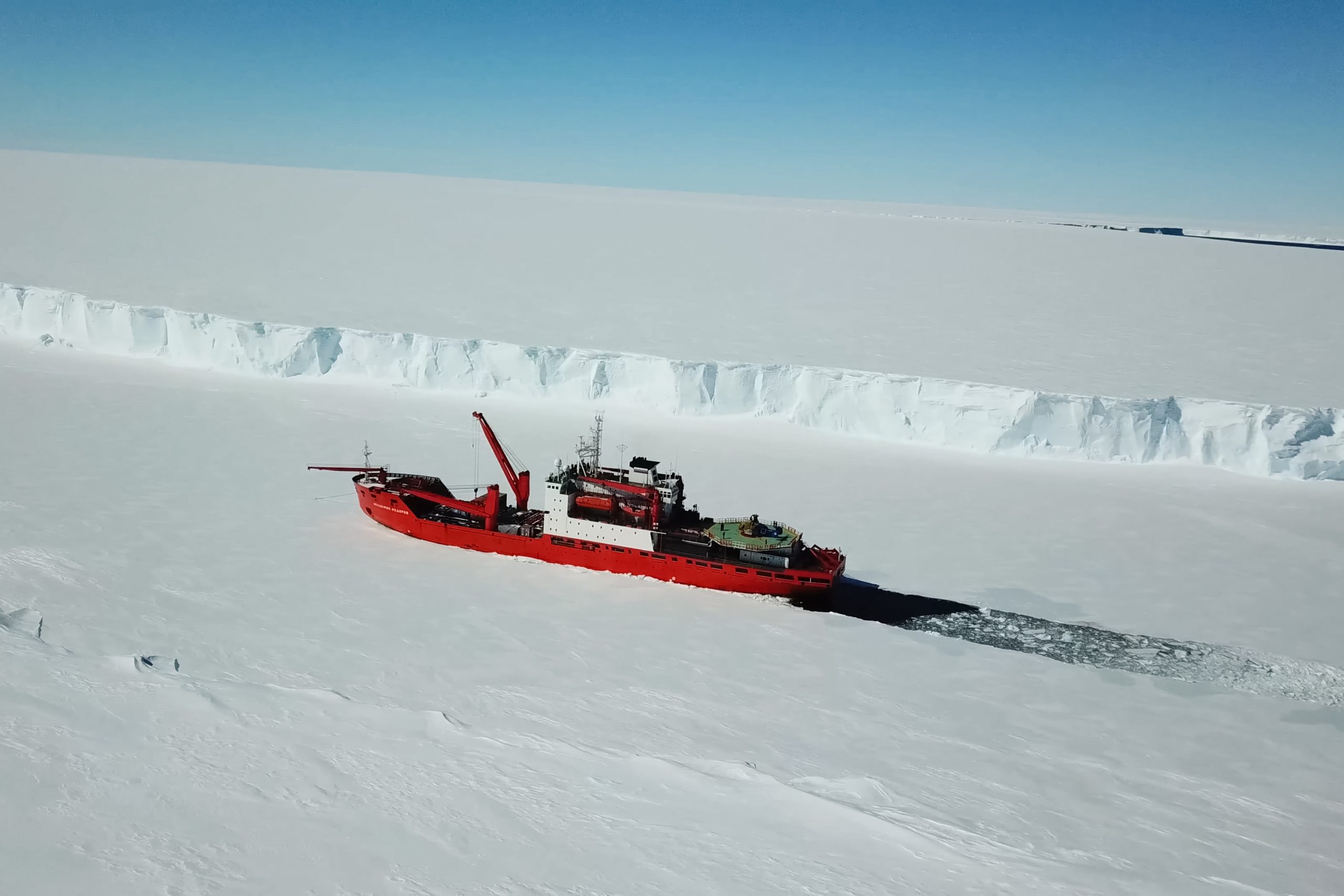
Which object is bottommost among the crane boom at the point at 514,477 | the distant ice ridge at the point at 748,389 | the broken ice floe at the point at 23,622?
the broken ice floe at the point at 23,622

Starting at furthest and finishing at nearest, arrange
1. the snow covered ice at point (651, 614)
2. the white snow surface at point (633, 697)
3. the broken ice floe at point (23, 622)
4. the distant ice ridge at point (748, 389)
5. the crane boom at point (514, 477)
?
the distant ice ridge at point (748, 389), the crane boom at point (514, 477), the broken ice floe at point (23, 622), the snow covered ice at point (651, 614), the white snow surface at point (633, 697)

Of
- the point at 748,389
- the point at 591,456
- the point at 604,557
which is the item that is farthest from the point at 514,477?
the point at 748,389

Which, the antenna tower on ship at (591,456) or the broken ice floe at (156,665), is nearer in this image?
the broken ice floe at (156,665)

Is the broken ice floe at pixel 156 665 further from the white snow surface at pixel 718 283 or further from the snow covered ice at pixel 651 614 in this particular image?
the white snow surface at pixel 718 283

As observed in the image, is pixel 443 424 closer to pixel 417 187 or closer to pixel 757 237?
pixel 757 237

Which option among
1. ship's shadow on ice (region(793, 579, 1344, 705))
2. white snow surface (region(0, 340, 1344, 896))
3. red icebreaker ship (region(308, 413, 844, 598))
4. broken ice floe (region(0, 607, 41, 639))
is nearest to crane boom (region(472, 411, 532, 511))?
red icebreaker ship (region(308, 413, 844, 598))

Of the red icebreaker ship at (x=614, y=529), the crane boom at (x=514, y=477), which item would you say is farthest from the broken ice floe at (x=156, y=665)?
the crane boom at (x=514, y=477)

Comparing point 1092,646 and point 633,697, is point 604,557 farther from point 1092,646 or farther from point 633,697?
point 1092,646
